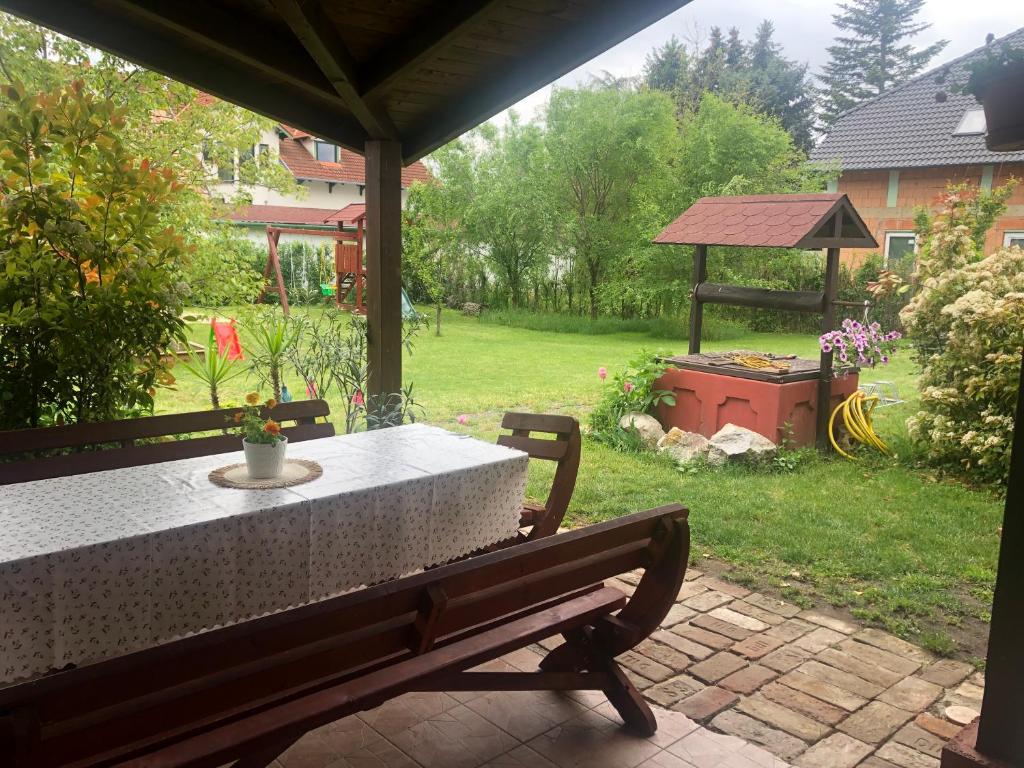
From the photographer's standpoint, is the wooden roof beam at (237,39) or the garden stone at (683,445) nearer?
the wooden roof beam at (237,39)

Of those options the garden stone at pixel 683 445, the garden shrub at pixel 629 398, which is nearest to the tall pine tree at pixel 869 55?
the garden shrub at pixel 629 398

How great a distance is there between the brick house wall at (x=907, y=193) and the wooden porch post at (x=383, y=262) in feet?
45.4

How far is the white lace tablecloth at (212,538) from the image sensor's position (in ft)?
8.00

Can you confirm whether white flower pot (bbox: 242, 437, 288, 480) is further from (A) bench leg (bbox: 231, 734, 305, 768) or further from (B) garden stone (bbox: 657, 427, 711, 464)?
(B) garden stone (bbox: 657, 427, 711, 464)

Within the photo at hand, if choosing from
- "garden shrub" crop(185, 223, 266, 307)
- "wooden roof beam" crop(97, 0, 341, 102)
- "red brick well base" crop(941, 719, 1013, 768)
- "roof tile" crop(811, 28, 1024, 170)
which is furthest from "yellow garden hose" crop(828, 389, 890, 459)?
"roof tile" crop(811, 28, 1024, 170)

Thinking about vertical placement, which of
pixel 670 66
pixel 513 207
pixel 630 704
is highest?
pixel 670 66

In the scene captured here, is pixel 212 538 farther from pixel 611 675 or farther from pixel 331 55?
pixel 331 55

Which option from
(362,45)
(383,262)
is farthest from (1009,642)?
(383,262)

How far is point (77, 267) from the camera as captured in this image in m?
4.37

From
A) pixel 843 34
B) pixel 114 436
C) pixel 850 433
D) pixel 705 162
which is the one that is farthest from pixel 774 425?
pixel 843 34

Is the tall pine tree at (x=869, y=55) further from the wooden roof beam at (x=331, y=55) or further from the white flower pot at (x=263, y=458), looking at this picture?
the white flower pot at (x=263, y=458)

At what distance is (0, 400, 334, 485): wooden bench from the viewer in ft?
11.3

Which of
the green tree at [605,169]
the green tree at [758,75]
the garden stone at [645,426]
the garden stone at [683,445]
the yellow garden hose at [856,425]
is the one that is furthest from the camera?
the green tree at [758,75]

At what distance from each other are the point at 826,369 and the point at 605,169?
1087cm
